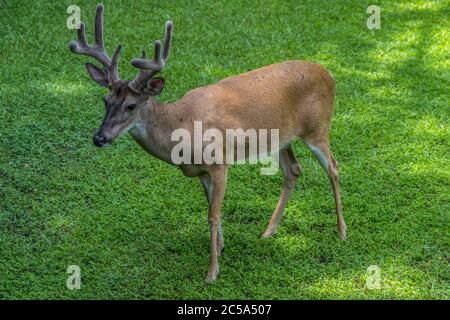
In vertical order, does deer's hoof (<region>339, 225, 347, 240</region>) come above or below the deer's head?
below

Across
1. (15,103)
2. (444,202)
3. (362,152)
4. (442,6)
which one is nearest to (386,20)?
(442,6)

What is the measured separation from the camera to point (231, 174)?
23.0ft

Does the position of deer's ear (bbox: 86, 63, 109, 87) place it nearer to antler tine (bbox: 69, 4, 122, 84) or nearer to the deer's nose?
antler tine (bbox: 69, 4, 122, 84)

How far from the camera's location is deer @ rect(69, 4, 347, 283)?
5.31 metres

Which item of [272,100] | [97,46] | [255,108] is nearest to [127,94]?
[97,46]

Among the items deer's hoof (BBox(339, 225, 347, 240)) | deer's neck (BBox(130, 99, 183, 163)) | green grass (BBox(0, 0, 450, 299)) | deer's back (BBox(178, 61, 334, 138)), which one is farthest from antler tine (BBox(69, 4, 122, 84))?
deer's hoof (BBox(339, 225, 347, 240))

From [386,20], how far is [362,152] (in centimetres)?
284

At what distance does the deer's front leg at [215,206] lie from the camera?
18.4 feet

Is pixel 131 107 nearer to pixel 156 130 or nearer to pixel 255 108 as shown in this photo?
pixel 156 130

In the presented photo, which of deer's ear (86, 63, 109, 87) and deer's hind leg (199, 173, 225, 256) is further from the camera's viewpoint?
deer's hind leg (199, 173, 225, 256)

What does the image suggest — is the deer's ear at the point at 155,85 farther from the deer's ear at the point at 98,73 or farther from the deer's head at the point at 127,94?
the deer's ear at the point at 98,73

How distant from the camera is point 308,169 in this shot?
278 inches

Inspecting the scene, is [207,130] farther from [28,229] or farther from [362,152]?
[362,152]
